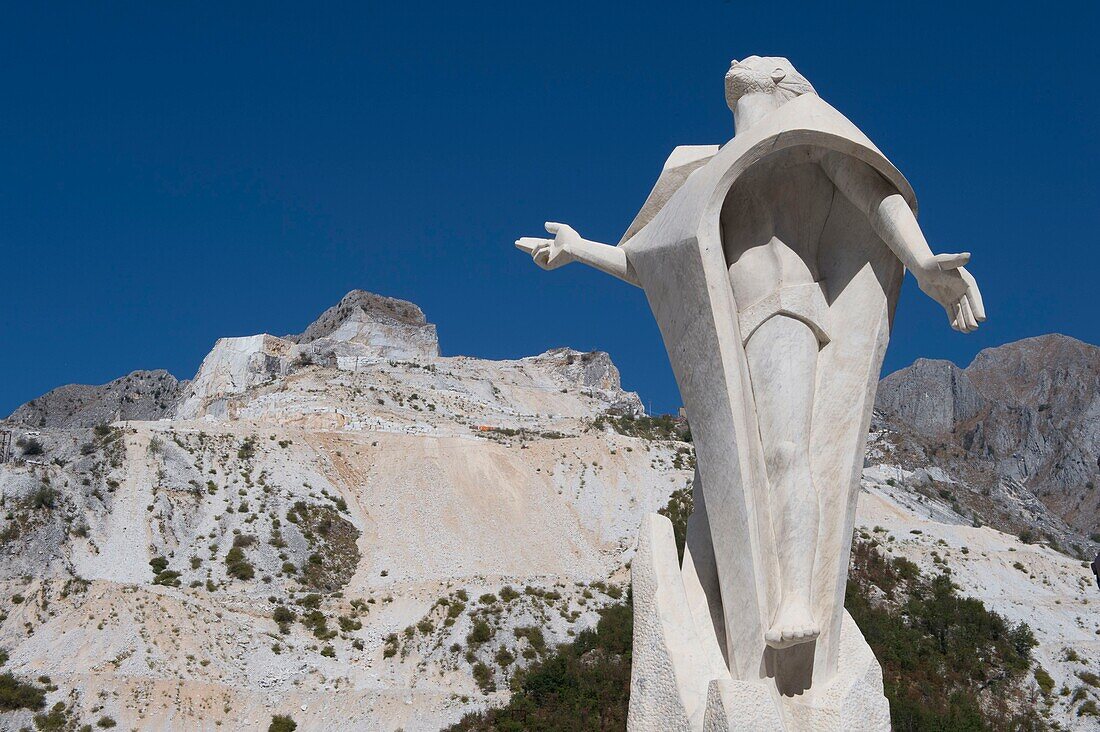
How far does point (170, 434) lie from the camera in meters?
51.2

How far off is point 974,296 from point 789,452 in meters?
1.60

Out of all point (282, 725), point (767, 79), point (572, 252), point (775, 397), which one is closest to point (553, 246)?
point (572, 252)

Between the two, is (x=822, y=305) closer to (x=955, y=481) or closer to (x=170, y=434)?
(x=170, y=434)

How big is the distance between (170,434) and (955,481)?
4177cm

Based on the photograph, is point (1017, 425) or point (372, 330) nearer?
point (1017, 425)

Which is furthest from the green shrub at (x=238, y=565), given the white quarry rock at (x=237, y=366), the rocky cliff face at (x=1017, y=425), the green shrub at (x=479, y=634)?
the rocky cliff face at (x=1017, y=425)

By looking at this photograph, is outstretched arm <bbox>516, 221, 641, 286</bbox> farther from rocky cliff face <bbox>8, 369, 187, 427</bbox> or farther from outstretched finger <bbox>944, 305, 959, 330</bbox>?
rocky cliff face <bbox>8, 369, 187, 427</bbox>

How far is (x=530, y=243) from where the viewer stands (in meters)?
10.0

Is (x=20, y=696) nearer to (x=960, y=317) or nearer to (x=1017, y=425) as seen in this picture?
(x=960, y=317)

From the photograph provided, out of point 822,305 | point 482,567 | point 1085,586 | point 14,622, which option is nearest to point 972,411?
point 1085,586

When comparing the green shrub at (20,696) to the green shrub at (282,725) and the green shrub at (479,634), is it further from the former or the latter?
the green shrub at (479,634)

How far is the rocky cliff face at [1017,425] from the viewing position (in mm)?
71000

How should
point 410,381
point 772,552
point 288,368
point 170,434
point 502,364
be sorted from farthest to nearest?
point 502,364
point 288,368
point 410,381
point 170,434
point 772,552

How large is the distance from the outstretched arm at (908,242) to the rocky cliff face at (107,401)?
3377 inches
